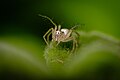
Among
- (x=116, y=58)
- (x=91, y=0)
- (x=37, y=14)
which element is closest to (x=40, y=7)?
(x=37, y=14)

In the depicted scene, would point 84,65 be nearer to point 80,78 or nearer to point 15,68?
point 80,78

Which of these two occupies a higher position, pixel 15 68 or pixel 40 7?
pixel 40 7

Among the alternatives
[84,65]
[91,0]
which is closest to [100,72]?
[84,65]

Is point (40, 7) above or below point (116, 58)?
above

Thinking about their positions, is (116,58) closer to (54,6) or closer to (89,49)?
(89,49)

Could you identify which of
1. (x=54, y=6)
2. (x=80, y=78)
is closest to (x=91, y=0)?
(x=54, y=6)
